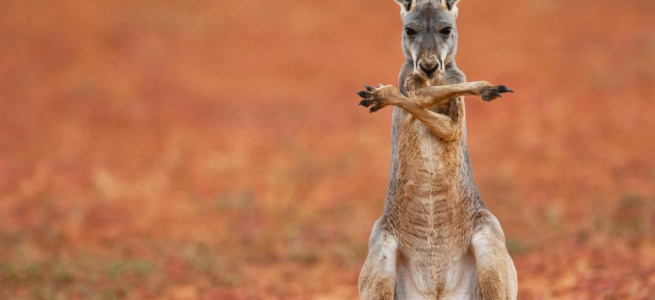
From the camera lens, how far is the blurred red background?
444 inches

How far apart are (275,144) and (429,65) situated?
1294 centimetres

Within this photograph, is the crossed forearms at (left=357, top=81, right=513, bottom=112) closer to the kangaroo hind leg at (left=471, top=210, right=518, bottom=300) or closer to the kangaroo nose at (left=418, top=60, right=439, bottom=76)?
the kangaroo nose at (left=418, top=60, right=439, bottom=76)

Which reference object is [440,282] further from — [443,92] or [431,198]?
[443,92]

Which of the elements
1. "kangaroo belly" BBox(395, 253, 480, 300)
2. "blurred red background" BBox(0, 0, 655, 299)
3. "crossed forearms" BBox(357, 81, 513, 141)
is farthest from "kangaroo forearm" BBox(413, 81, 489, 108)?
"blurred red background" BBox(0, 0, 655, 299)

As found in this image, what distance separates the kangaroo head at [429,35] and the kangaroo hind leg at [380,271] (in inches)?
48.0

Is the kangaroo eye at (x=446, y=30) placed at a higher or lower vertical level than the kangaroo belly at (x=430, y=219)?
higher

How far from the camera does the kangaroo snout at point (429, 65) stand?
18.5 ft

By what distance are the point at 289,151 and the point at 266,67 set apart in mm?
6138

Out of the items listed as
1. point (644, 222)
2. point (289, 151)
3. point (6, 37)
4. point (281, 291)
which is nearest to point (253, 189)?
point (289, 151)

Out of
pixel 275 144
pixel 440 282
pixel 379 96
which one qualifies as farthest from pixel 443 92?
pixel 275 144

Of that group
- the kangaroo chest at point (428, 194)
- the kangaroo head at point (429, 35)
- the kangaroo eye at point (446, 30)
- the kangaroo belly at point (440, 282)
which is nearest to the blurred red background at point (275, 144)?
the kangaroo head at point (429, 35)

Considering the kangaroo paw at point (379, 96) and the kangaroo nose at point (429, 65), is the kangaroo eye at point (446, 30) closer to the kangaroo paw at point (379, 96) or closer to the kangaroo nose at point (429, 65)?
the kangaroo nose at point (429, 65)

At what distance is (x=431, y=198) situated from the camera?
5938 millimetres

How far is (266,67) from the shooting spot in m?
23.5
